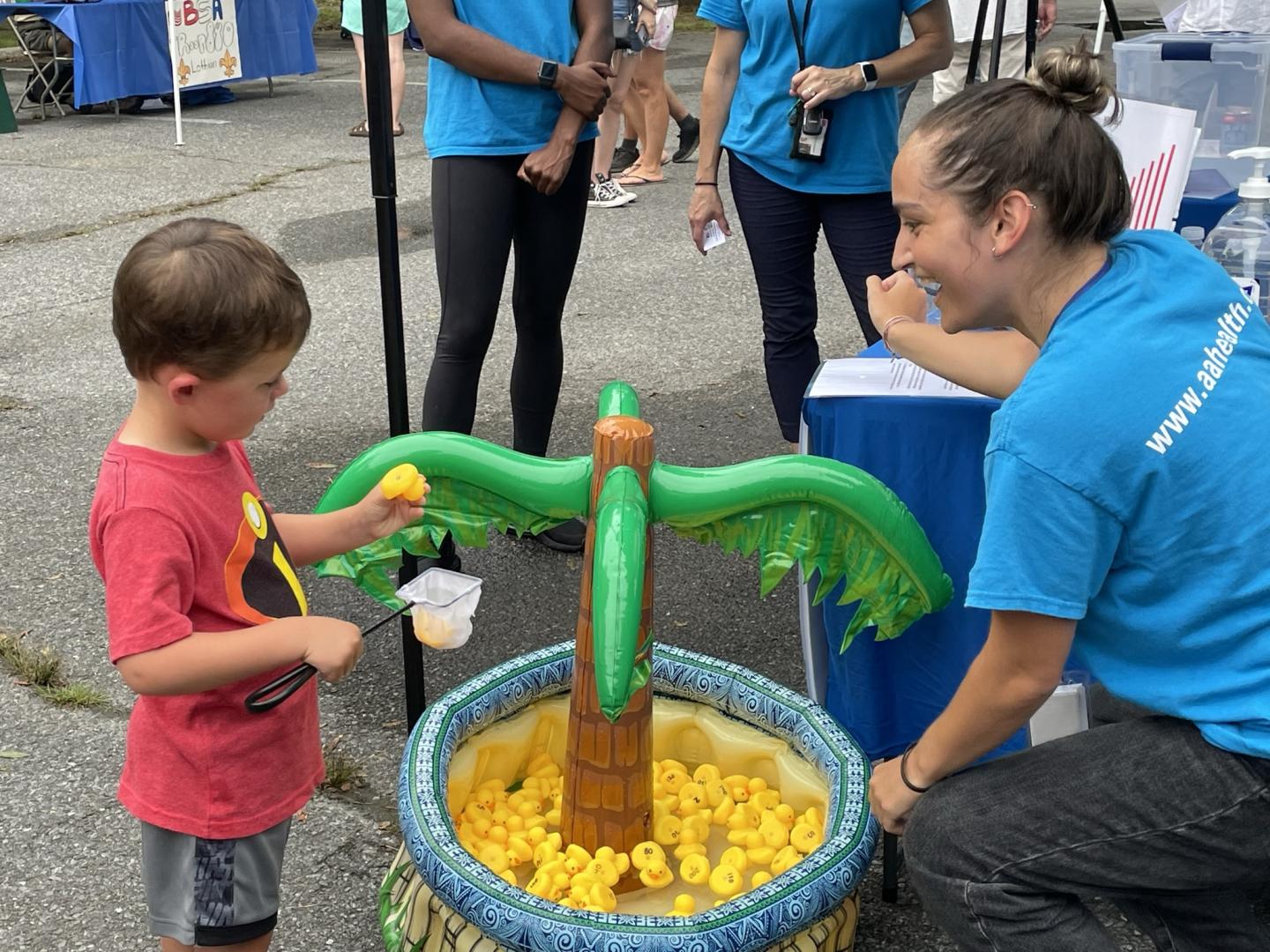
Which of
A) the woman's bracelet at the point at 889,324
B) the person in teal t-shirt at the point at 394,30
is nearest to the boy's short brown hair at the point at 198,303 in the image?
the woman's bracelet at the point at 889,324

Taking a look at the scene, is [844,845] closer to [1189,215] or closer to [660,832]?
[660,832]

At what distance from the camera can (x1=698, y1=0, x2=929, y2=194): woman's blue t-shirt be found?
306 cm

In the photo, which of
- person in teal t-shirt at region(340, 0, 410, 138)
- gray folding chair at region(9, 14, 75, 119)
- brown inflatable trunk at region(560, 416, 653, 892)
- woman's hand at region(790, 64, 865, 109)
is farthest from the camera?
gray folding chair at region(9, 14, 75, 119)

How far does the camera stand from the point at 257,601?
1715 millimetres

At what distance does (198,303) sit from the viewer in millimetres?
1558

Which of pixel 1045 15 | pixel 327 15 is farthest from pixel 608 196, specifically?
pixel 327 15

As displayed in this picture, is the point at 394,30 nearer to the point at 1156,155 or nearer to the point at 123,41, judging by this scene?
the point at 123,41

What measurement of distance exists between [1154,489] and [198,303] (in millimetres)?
1113

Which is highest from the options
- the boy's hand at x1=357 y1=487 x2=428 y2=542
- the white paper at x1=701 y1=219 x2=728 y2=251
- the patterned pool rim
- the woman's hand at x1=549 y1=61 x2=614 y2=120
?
the woman's hand at x1=549 y1=61 x2=614 y2=120

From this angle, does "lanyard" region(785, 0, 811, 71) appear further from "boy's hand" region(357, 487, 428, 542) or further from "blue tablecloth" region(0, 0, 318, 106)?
"blue tablecloth" region(0, 0, 318, 106)

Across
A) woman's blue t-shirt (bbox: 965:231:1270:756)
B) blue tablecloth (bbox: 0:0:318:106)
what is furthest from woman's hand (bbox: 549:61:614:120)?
blue tablecloth (bbox: 0:0:318:106)

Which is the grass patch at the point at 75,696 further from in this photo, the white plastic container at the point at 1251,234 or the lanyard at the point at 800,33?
the white plastic container at the point at 1251,234

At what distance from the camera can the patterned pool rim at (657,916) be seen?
1712 millimetres

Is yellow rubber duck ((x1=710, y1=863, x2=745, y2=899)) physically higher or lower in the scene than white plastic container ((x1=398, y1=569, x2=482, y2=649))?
lower
